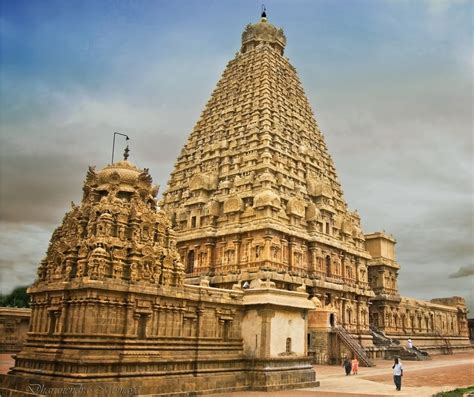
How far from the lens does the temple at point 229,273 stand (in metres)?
18.8

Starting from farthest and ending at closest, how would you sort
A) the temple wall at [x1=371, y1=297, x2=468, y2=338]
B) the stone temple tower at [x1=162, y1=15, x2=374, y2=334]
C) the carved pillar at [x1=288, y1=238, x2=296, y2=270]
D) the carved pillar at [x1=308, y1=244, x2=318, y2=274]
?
the temple wall at [x1=371, y1=297, x2=468, y2=338] < the carved pillar at [x1=308, y1=244, x2=318, y2=274] < the carved pillar at [x1=288, y1=238, x2=296, y2=270] < the stone temple tower at [x1=162, y1=15, x2=374, y2=334]

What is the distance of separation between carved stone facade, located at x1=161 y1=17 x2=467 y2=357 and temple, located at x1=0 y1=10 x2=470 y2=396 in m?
0.15

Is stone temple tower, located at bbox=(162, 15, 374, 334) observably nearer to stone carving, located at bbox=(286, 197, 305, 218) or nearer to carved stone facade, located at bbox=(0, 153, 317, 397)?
stone carving, located at bbox=(286, 197, 305, 218)

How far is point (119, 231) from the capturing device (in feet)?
67.2

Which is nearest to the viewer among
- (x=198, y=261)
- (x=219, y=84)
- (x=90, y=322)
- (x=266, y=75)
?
(x=90, y=322)

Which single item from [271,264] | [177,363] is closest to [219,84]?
[271,264]

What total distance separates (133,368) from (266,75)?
3682cm

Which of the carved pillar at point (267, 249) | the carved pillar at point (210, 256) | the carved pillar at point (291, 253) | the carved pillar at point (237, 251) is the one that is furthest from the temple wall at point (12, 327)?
the carved pillar at point (291, 253)

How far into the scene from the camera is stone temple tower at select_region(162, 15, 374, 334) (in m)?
38.7

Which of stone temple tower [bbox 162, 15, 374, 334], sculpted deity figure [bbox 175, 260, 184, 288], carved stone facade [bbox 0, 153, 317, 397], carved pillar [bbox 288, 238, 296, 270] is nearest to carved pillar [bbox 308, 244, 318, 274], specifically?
stone temple tower [bbox 162, 15, 374, 334]

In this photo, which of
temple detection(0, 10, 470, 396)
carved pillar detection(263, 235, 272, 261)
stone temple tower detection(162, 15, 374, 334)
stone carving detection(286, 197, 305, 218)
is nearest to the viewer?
temple detection(0, 10, 470, 396)

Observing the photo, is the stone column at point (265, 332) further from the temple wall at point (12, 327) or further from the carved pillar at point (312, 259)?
the temple wall at point (12, 327)

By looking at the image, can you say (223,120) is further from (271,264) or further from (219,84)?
(271,264)

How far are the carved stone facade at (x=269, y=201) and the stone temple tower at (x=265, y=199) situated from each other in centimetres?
Answer: 10
